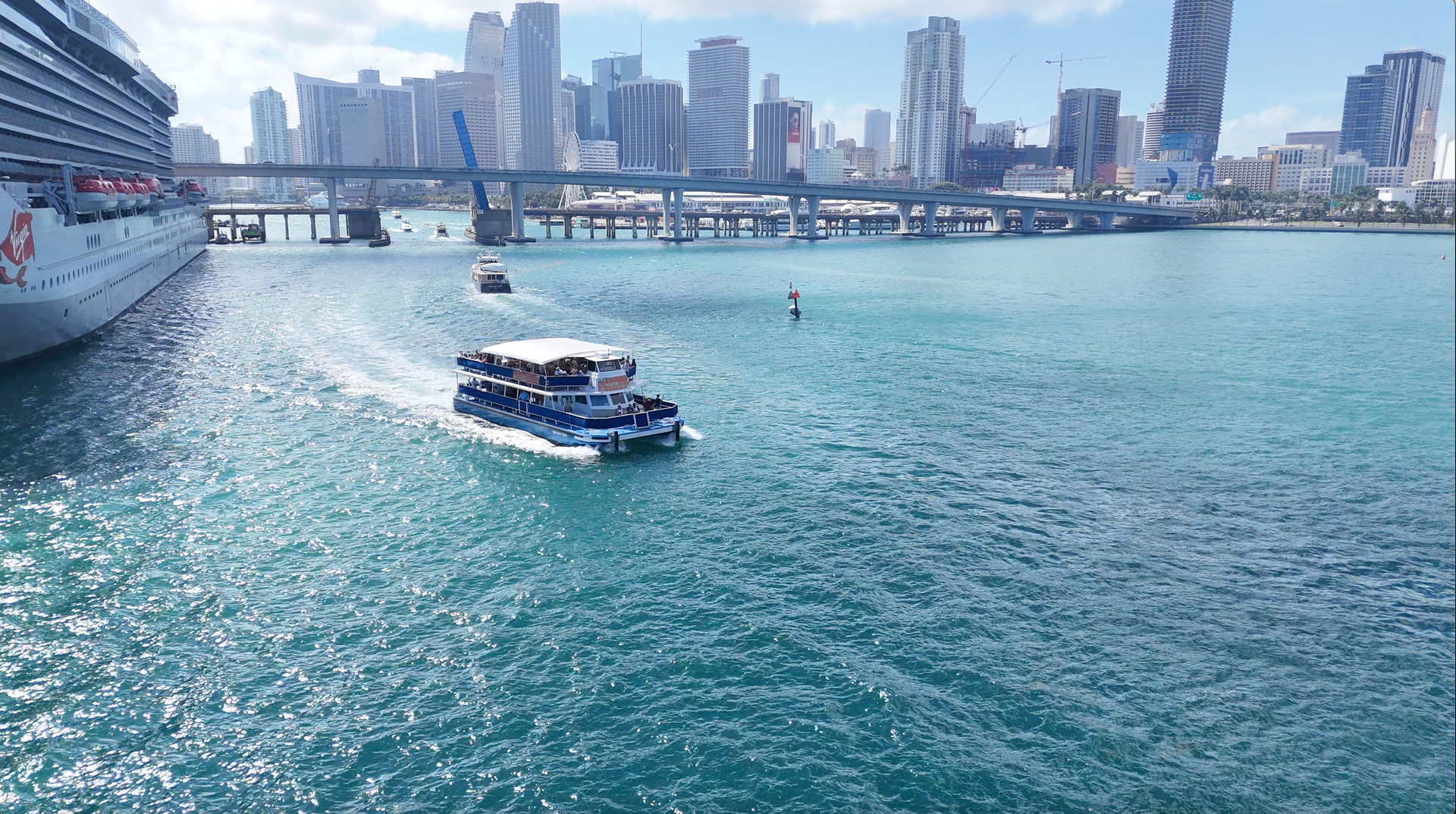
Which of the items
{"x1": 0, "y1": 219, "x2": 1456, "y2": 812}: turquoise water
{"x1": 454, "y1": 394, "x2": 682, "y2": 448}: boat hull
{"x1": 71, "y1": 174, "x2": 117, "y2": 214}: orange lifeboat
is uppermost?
{"x1": 71, "y1": 174, "x2": 117, "y2": 214}: orange lifeboat

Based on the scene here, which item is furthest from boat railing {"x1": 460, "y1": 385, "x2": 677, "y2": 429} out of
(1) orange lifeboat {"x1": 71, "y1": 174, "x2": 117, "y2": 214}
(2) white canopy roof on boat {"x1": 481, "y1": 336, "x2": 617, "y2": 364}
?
(1) orange lifeboat {"x1": 71, "y1": 174, "x2": 117, "y2": 214}

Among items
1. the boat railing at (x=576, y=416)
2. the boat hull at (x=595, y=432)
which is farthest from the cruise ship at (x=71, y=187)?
the boat hull at (x=595, y=432)

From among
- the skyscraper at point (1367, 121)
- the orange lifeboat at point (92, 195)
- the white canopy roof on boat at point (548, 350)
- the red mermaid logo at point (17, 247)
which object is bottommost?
the white canopy roof on boat at point (548, 350)

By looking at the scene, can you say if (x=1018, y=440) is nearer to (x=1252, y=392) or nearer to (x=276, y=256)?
(x=1252, y=392)

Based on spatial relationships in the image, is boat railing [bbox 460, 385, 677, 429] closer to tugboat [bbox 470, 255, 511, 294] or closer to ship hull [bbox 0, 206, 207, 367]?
ship hull [bbox 0, 206, 207, 367]

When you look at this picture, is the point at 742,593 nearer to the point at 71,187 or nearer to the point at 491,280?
the point at 71,187

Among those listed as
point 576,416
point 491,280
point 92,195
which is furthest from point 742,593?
point 491,280

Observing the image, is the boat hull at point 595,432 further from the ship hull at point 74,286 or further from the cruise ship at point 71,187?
the ship hull at point 74,286
